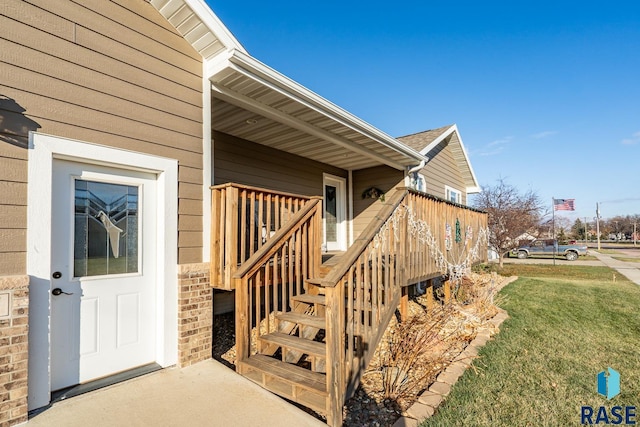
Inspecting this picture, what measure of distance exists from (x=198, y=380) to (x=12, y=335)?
55.9 inches

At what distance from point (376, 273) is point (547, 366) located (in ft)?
7.27

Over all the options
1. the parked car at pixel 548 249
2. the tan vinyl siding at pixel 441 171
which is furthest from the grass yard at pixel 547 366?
the parked car at pixel 548 249

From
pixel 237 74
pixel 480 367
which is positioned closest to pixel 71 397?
pixel 237 74

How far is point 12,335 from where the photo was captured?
7.82 feet

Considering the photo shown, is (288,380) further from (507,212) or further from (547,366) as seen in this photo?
(507,212)

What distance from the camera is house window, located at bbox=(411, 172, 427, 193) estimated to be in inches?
323

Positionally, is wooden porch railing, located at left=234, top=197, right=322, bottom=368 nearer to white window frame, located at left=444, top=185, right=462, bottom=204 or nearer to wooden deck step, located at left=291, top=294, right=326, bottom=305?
wooden deck step, located at left=291, top=294, right=326, bottom=305

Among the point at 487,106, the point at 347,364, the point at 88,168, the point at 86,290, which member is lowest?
the point at 347,364

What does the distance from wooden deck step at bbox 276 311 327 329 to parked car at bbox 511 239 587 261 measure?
20.0 metres

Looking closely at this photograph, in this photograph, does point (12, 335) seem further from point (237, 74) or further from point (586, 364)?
point (586, 364)

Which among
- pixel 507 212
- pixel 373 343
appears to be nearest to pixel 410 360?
pixel 373 343

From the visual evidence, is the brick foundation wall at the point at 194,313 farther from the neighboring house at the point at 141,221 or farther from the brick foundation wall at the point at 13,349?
the brick foundation wall at the point at 13,349

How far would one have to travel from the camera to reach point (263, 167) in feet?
20.6

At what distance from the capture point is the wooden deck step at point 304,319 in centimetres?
334
